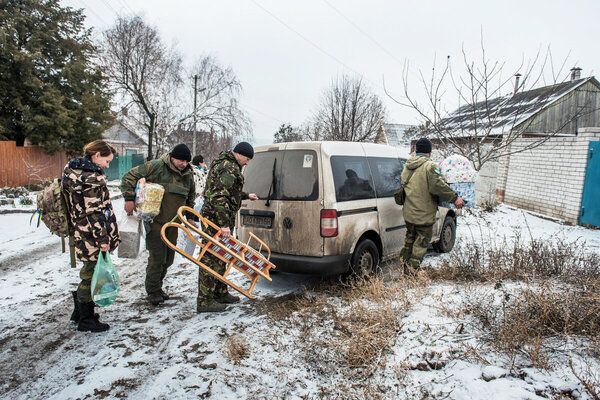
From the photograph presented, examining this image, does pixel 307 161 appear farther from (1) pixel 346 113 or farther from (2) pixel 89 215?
(1) pixel 346 113

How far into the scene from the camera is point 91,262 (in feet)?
10.4

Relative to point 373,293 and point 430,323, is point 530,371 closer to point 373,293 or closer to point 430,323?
point 430,323

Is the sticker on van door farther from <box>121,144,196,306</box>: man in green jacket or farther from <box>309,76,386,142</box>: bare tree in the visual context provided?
<box>309,76,386,142</box>: bare tree

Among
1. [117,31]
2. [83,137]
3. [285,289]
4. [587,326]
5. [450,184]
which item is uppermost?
[117,31]

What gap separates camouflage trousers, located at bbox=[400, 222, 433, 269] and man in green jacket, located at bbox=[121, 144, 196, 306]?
9.77 feet

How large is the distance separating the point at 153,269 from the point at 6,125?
55.4ft

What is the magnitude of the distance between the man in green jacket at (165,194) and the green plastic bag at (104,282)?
0.69m

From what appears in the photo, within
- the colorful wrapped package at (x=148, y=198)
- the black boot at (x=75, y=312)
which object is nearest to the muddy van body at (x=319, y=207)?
the colorful wrapped package at (x=148, y=198)

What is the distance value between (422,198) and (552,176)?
26.8 ft

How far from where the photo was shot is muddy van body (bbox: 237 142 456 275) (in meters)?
3.96

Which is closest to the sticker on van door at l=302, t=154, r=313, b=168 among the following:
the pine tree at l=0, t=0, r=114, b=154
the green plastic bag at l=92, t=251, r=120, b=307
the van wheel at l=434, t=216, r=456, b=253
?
the green plastic bag at l=92, t=251, r=120, b=307

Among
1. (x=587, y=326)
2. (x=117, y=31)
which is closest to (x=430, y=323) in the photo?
(x=587, y=326)

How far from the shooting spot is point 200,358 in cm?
279

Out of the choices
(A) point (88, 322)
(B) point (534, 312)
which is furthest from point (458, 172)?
(A) point (88, 322)
